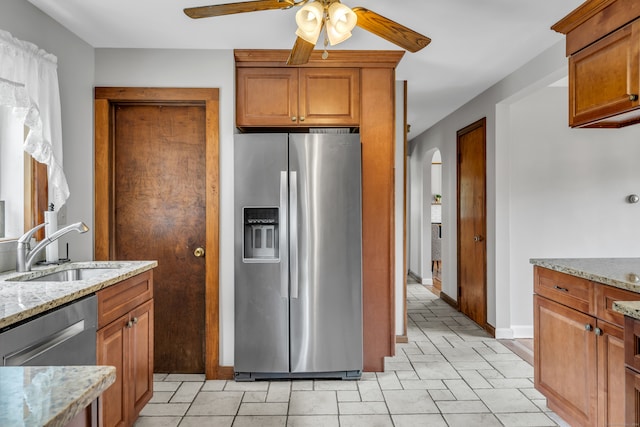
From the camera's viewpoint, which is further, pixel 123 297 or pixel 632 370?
pixel 123 297

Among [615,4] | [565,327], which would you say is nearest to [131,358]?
[565,327]

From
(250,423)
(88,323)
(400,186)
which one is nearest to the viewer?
(88,323)

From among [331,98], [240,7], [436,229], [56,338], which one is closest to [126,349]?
[56,338]

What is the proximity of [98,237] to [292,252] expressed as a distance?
4.65 ft

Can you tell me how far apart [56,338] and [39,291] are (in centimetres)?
23

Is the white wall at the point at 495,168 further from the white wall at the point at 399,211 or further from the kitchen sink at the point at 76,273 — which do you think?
the kitchen sink at the point at 76,273

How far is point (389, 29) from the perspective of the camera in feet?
6.38

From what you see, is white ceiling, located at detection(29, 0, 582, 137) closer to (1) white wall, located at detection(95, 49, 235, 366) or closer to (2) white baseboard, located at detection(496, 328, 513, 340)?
(1) white wall, located at detection(95, 49, 235, 366)

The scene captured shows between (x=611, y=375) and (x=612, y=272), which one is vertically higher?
(x=612, y=272)

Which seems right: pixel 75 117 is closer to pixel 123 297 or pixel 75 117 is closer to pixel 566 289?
pixel 123 297

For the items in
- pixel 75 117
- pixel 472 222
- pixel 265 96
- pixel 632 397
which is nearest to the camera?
pixel 632 397

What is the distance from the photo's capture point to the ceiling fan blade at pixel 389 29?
1.85 m

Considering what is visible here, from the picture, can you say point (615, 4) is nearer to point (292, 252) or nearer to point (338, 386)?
point (292, 252)

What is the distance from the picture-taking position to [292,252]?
2.83 m
